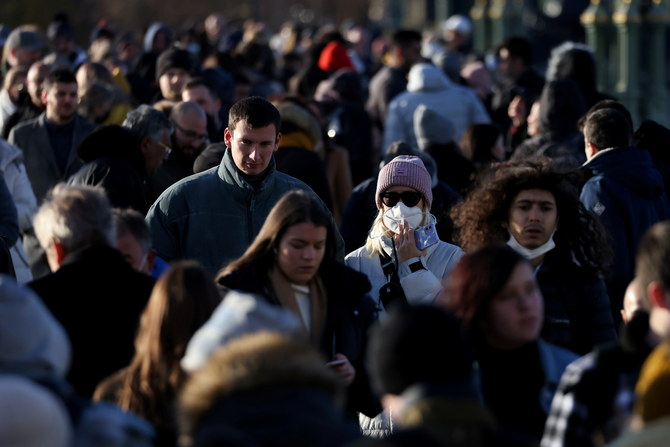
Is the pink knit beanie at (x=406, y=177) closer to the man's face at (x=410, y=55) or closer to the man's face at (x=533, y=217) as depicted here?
the man's face at (x=533, y=217)

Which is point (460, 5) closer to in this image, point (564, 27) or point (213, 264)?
point (564, 27)

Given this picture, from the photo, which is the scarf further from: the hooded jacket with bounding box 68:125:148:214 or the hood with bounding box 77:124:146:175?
the hood with bounding box 77:124:146:175

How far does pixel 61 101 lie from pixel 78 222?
16.4 feet

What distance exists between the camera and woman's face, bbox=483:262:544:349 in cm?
566

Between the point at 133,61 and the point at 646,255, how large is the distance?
50.2ft

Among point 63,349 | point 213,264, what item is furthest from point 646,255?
point 213,264

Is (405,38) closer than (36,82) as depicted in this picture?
No

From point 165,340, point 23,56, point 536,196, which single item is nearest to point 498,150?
point 536,196

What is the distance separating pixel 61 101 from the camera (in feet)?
36.8

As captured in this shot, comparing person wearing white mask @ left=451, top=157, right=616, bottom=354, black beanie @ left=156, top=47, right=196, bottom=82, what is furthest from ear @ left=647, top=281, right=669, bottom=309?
black beanie @ left=156, top=47, right=196, bottom=82

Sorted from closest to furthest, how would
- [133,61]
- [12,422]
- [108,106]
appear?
1. [12,422]
2. [108,106]
3. [133,61]

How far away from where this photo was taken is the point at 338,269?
682cm

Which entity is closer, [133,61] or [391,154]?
[391,154]

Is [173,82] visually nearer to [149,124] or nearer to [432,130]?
[432,130]
